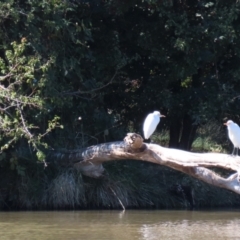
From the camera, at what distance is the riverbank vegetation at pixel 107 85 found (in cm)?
1525

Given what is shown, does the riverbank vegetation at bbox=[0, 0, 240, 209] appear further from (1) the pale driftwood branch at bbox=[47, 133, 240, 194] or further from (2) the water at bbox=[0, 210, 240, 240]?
(1) the pale driftwood branch at bbox=[47, 133, 240, 194]

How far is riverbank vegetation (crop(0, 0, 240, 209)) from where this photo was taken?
15250mm

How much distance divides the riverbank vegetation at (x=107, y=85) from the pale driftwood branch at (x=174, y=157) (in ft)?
3.57

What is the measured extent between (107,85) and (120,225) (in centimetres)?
500

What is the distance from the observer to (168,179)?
17.7 meters

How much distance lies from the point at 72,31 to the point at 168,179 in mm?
4050

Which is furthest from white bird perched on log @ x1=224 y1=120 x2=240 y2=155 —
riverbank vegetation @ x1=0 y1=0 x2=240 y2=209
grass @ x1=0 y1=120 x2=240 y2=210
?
grass @ x1=0 y1=120 x2=240 y2=210

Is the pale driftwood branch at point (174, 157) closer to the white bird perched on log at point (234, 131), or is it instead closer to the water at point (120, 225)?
the water at point (120, 225)

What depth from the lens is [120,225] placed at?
13.6 m

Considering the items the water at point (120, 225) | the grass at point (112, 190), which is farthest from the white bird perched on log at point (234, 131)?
the grass at point (112, 190)

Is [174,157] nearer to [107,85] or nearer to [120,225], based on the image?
[120,225]

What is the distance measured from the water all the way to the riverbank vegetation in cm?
90

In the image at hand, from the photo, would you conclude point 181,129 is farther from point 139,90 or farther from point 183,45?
point 183,45

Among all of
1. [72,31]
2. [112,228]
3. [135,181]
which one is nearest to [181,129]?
[135,181]
